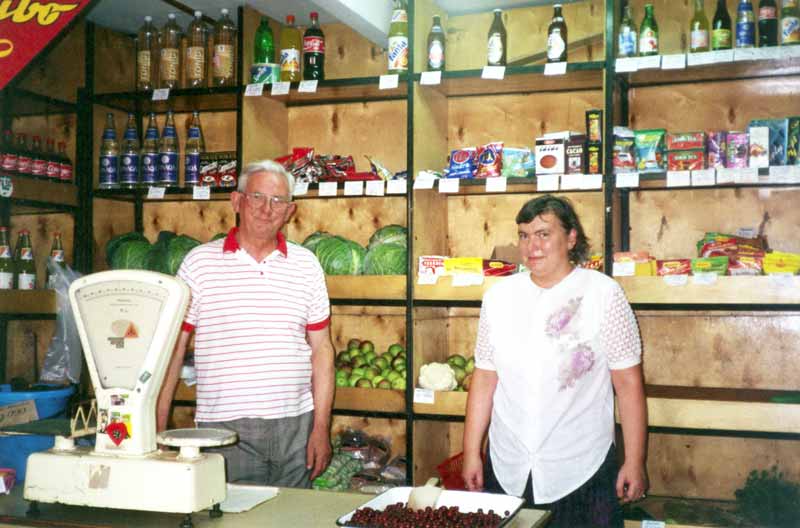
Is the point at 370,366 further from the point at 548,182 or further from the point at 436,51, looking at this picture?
the point at 436,51

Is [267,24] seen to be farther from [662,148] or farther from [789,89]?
[789,89]

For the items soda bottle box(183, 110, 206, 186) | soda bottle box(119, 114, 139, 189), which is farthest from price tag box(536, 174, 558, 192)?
soda bottle box(119, 114, 139, 189)

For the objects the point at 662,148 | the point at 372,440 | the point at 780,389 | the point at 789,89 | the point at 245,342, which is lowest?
the point at 372,440

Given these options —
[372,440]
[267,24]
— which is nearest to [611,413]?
[372,440]

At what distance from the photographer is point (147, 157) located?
4137 millimetres

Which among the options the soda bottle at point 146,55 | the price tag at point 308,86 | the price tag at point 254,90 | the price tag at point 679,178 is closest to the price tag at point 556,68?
the price tag at point 679,178

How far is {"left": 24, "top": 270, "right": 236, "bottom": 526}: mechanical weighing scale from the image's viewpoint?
67.4 inches

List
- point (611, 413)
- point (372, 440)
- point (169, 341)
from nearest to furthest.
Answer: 1. point (169, 341)
2. point (611, 413)
3. point (372, 440)

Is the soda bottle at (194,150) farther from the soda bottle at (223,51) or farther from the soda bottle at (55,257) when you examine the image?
the soda bottle at (55,257)

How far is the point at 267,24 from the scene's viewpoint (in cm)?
412

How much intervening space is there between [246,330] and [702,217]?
2222 millimetres

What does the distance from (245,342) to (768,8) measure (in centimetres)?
259

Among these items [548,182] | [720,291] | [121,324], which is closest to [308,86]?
[548,182]

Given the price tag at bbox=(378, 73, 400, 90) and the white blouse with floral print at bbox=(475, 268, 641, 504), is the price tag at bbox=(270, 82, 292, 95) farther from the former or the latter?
the white blouse with floral print at bbox=(475, 268, 641, 504)
